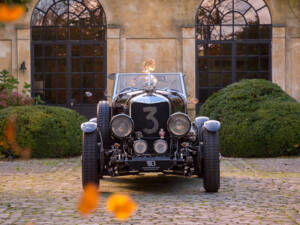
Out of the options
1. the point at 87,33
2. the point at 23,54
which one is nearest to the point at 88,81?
the point at 87,33

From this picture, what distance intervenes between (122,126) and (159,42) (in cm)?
985

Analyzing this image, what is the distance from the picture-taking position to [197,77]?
1540 cm

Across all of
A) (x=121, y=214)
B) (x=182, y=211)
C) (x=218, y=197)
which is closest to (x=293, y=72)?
(x=218, y=197)

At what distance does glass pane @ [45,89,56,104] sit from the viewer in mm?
15484

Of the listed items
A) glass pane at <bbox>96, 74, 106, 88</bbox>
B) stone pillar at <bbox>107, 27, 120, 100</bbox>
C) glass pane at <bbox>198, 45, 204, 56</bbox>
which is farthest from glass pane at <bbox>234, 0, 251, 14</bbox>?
glass pane at <bbox>96, 74, 106, 88</bbox>

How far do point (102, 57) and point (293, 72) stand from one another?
603 centimetres

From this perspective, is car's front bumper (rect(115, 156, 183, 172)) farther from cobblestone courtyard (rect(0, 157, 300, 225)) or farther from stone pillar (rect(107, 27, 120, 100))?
stone pillar (rect(107, 27, 120, 100))

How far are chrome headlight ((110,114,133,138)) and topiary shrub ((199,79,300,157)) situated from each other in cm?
458

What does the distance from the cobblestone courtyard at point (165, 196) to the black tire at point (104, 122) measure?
2.03 ft

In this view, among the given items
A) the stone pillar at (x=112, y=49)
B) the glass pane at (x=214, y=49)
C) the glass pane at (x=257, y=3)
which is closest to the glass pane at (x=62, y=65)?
the stone pillar at (x=112, y=49)

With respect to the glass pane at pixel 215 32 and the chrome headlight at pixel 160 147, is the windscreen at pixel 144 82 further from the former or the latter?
the glass pane at pixel 215 32

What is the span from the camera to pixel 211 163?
571 cm

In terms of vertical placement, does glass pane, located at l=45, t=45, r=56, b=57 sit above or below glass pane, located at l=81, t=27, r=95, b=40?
below

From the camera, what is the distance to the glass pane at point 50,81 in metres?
15.5
